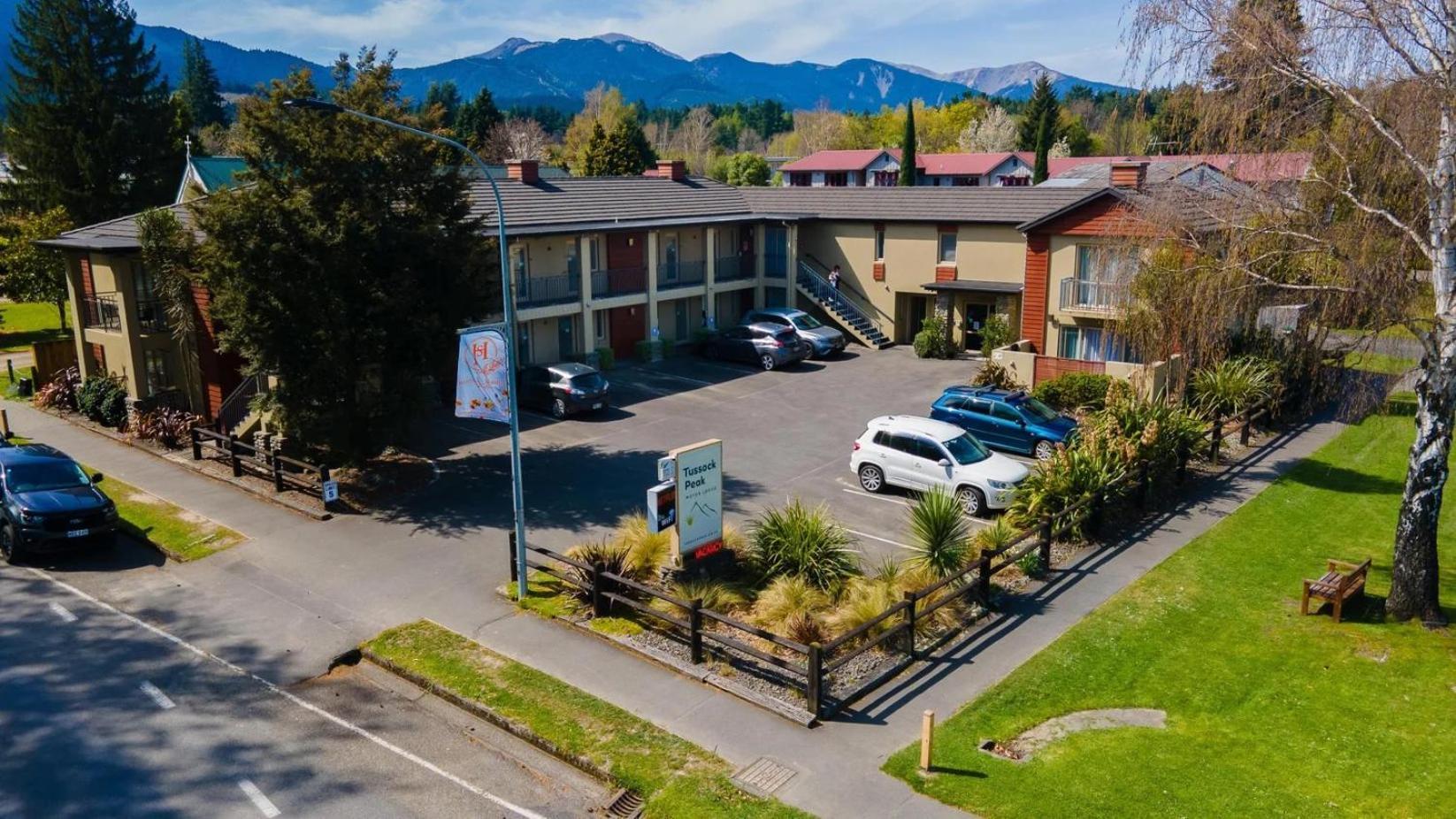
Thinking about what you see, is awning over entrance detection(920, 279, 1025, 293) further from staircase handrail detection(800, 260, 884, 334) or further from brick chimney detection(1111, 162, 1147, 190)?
brick chimney detection(1111, 162, 1147, 190)

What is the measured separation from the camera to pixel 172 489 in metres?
22.1

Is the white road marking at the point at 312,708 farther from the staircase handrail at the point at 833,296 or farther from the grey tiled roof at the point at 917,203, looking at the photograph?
the staircase handrail at the point at 833,296

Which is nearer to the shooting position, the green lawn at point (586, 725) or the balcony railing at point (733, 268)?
the green lawn at point (586, 725)

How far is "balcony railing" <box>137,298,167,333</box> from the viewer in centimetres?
2693

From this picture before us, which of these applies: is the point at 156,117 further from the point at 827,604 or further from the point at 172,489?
the point at 827,604

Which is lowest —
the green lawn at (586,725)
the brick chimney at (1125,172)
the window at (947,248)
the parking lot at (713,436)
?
the green lawn at (586,725)

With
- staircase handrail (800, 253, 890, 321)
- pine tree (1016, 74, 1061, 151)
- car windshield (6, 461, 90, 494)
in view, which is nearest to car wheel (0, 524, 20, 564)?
car windshield (6, 461, 90, 494)

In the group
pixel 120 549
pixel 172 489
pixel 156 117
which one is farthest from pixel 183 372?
pixel 156 117

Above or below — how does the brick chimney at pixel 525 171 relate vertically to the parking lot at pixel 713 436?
above

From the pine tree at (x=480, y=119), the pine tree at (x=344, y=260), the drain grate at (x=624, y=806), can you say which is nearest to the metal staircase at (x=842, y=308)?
the pine tree at (x=344, y=260)

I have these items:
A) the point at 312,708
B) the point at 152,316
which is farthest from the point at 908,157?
the point at 312,708

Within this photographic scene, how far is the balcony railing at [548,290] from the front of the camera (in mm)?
32125

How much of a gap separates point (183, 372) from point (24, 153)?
81.1 feet

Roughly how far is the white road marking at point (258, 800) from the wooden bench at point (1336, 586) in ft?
48.7
